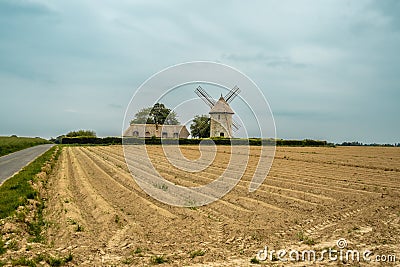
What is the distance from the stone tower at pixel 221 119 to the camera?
182 ft

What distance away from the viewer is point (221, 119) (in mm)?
55750

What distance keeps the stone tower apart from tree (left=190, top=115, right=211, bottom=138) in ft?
3.66

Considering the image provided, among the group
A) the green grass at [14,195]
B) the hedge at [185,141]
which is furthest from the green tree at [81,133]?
the green grass at [14,195]

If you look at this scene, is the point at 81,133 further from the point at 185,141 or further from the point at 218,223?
the point at 218,223

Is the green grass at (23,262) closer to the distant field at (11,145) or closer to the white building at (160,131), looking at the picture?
the distant field at (11,145)

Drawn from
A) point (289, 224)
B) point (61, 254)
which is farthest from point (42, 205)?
point (289, 224)

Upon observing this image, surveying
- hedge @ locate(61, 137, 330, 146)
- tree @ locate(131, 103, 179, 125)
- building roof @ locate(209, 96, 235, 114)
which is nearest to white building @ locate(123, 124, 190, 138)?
hedge @ locate(61, 137, 330, 146)

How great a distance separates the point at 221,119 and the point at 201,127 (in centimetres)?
337

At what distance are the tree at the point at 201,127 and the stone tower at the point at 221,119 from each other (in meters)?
1.12

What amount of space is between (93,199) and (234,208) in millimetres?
4706

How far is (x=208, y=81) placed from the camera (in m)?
13.7

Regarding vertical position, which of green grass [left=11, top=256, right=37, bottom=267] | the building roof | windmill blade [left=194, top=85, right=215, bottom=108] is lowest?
green grass [left=11, top=256, right=37, bottom=267]

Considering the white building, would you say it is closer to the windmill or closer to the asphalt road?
the windmill

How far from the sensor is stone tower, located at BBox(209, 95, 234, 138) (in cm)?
5556
